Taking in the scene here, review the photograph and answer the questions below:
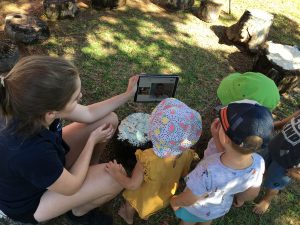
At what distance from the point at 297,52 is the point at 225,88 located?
2038 millimetres

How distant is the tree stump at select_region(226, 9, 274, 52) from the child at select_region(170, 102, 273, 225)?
2.97 m

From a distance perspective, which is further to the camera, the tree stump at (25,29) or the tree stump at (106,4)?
the tree stump at (106,4)

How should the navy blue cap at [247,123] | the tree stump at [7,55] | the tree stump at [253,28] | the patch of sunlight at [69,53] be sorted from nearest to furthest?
the navy blue cap at [247,123] < the tree stump at [7,55] < the patch of sunlight at [69,53] < the tree stump at [253,28]

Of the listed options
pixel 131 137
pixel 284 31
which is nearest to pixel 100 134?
pixel 131 137

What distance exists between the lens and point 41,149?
68.8 inches

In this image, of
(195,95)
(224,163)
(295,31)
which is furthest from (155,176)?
(295,31)

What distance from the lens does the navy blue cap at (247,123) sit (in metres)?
1.59

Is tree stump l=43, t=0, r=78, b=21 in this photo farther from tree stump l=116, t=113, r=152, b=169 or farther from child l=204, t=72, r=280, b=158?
child l=204, t=72, r=280, b=158

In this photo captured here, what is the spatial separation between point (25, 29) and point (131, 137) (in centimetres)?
214

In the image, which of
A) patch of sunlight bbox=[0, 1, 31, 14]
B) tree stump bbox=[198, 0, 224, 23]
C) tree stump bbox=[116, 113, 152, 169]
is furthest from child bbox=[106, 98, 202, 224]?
tree stump bbox=[198, 0, 224, 23]

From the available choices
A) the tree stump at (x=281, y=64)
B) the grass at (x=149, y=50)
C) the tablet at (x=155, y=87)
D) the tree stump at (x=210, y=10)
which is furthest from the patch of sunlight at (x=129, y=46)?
the tablet at (x=155, y=87)

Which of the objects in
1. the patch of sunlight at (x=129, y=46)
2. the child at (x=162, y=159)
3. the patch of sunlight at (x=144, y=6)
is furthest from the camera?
the patch of sunlight at (x=144, y=6)

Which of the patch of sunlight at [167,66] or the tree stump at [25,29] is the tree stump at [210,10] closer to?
the patch of sunlight at [167,66]

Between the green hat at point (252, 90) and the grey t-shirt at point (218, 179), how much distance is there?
432mm
